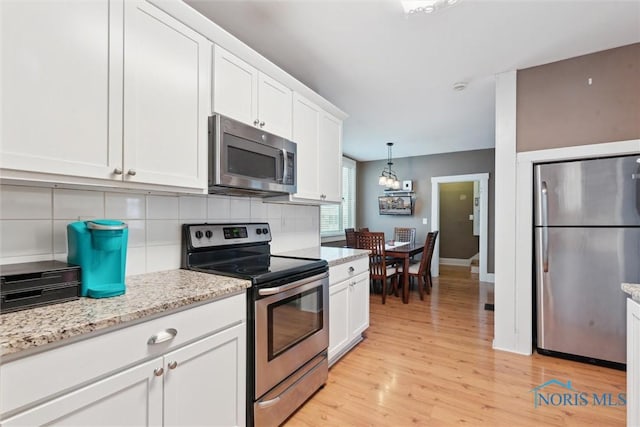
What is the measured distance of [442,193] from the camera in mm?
7844

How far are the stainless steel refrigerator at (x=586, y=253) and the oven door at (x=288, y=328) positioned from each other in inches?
77.6

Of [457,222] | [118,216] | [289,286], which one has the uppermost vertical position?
[118,216]

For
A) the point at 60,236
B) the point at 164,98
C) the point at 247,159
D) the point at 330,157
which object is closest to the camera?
the point at 60,236

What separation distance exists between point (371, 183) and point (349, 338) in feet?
15.8

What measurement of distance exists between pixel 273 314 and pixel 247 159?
94 cm

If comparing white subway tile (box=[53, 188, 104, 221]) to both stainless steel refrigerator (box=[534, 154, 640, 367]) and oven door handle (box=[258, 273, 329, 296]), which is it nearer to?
oven door handle (box=[258, 273, 329, 296])

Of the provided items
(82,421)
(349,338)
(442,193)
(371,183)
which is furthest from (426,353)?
(442,193)

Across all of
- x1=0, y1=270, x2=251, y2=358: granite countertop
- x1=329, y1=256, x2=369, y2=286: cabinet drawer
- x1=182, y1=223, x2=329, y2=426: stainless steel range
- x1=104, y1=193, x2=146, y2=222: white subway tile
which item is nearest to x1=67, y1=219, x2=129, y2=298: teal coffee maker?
x1=0, y1=270, x2=251, y2=358: granite countertop

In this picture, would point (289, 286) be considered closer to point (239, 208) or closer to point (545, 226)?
point (239, 208)

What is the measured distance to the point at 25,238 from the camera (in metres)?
1.25

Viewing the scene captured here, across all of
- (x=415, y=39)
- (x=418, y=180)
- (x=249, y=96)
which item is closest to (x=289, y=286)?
(x=249, y=96)

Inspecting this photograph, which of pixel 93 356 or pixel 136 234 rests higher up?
pixel 136 234

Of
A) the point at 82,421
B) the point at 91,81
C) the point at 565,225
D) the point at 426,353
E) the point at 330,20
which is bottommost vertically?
the point at 426,353

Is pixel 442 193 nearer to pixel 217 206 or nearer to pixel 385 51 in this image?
pixel 385 51
